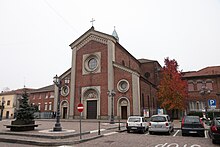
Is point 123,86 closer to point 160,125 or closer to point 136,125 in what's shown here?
point 136,125

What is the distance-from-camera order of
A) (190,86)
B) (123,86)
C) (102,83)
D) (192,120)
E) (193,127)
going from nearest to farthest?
(193,127) → (192,120) → (123,86) → (102,83) → (190,86)

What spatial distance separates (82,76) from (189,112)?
79.2 ft

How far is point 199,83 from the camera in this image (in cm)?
3953

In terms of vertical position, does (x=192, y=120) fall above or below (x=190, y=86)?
below

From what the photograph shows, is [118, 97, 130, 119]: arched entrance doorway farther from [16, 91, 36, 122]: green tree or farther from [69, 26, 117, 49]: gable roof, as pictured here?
[16, 91, 36, 122]: green tree

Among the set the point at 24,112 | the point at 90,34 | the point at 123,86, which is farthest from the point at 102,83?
the point at 24,112

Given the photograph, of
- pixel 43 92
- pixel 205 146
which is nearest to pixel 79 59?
pixel 43 92

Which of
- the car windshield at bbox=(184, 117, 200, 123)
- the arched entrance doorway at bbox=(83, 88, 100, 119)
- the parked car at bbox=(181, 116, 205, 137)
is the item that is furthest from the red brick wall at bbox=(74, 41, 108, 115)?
the parked car at bbox=(181, 116, 205, 137)

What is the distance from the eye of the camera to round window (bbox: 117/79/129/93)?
29.3 m

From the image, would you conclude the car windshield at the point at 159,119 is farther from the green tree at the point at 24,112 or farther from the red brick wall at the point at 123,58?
the red brick wall at the point at 123,58

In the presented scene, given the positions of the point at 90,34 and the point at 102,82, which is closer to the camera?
the point at 102,82

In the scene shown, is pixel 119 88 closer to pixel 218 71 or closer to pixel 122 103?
pixel 122 103

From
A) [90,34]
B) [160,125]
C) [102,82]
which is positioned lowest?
[160,125]

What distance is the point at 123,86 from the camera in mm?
29953
